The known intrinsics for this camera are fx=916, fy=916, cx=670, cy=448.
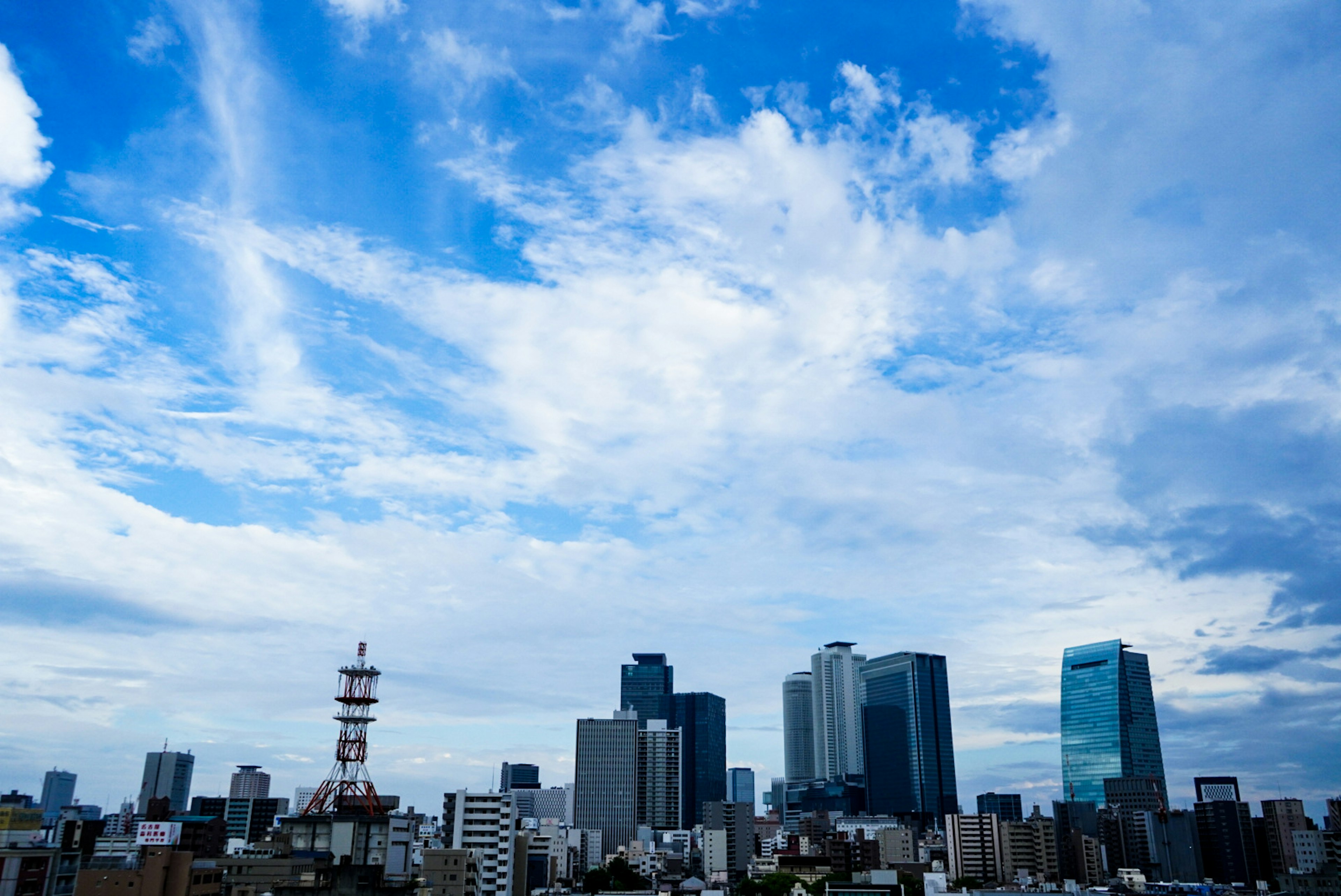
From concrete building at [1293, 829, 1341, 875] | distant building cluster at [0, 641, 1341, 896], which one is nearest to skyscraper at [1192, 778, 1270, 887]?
distant building cluster at [0, 641, 1341, 896]

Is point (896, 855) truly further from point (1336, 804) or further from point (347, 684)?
point (347, 684)

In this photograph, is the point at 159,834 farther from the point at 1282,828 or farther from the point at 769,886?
the point at 1282,828

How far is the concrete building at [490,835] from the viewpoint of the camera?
3487 inches

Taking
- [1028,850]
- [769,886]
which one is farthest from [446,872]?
[1028,850]

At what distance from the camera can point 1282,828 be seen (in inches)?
6590

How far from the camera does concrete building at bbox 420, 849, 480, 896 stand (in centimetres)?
7338

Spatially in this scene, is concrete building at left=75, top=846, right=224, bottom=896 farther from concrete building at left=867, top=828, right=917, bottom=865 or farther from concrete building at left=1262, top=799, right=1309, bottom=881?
concrete building at left=1262, top=799, right=1309, bottom=881

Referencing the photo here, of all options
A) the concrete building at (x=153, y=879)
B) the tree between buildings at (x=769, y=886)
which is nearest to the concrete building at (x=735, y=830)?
the tree between buildings at (x=769, y=886)

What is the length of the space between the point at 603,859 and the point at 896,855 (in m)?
72.1

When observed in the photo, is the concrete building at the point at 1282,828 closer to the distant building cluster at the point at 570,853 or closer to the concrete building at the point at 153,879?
the distant building cluster at the point at 570,853

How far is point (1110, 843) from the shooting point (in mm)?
197250

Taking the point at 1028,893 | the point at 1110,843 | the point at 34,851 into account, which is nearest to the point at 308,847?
the point at 34,851

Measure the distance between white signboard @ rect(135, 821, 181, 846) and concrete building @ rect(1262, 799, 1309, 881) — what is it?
6615 inches

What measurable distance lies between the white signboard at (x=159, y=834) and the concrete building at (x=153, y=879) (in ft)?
72.1
